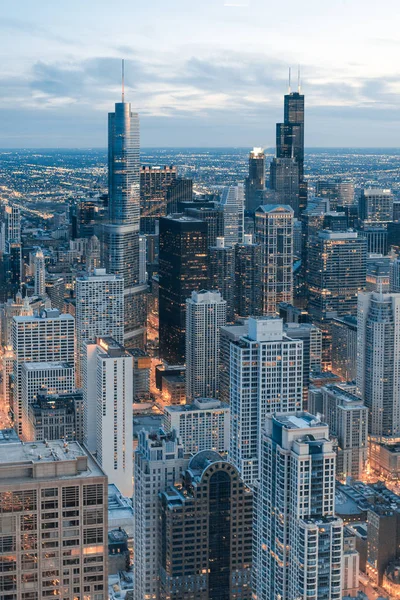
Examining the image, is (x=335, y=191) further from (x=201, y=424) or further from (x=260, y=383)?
(x=260, y=383)

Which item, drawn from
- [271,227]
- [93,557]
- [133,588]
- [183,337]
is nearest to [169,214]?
[271,227]

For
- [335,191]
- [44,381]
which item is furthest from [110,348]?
[335,191]

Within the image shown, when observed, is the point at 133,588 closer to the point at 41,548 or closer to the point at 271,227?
the point at 41,548

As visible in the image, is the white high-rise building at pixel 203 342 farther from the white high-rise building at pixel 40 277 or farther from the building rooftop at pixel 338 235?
the building rooftop at pixel 338 235

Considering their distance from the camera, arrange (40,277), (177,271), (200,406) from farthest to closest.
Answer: (40,277) < (177,271) < (200,406)

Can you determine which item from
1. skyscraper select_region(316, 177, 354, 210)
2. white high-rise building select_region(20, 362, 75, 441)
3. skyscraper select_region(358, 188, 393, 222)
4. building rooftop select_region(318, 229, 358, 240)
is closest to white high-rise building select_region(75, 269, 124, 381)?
white high-rise building select_region(20, 362, 75, 441)

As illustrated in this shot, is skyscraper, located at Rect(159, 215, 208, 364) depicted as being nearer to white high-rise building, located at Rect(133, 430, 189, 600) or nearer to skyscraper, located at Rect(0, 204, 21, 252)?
skyscraper, located at Rect(0, 204, 21, 252)
